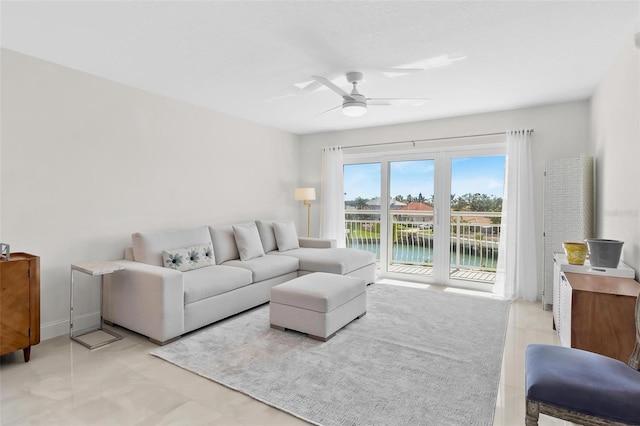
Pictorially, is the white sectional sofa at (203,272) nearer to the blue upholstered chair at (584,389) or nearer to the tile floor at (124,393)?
the tile floor at (124,393)

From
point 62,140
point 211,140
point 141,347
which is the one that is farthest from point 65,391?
point 211,140

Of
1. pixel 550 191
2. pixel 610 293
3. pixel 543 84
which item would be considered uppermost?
pixel 543 84

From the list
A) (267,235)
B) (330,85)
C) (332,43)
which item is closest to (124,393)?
(330,85)

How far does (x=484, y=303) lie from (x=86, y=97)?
501cm

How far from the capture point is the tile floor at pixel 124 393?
6.47 feet

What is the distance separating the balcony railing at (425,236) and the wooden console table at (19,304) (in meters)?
4.50

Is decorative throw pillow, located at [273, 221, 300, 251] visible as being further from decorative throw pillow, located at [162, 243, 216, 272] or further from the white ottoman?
the white ottoman

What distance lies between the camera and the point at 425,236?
17.8 feet

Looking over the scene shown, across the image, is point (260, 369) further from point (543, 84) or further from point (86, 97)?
point (543, 84)

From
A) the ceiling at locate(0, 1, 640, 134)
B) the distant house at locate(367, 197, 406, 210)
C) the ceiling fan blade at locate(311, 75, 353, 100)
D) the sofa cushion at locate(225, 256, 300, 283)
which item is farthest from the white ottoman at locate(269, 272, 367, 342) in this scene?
the distant house at locate(367, 197, 406, 210)

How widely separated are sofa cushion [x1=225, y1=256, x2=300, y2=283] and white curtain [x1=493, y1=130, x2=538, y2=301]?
285 centimetres

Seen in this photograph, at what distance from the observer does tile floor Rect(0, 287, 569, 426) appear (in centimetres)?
197

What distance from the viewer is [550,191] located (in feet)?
12.9

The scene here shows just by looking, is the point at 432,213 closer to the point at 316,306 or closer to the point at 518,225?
the point at 518,225
